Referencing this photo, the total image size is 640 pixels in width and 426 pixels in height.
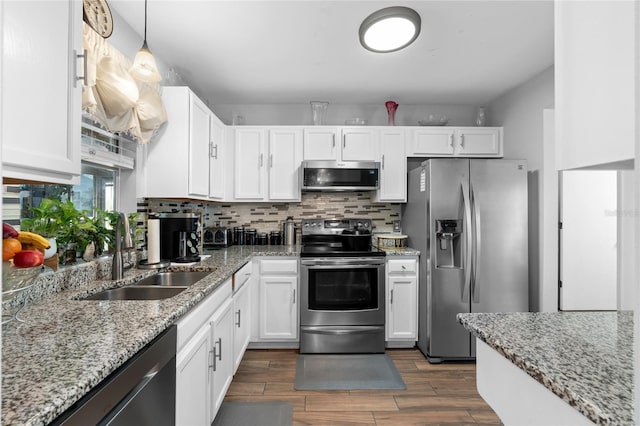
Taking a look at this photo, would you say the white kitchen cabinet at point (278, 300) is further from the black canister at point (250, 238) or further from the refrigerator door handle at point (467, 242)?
the refrigerator door handle at point (467, 242)

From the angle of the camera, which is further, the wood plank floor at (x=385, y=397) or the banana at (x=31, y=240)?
the wood plank floor at (x=385, y=397)

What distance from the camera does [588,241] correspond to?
110 inches

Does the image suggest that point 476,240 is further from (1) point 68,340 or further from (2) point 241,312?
(1) point 68,340

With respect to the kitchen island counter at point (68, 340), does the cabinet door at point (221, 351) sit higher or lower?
lower

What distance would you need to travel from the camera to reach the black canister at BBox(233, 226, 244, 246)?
3.70m

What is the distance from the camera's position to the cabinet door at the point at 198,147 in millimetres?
2512

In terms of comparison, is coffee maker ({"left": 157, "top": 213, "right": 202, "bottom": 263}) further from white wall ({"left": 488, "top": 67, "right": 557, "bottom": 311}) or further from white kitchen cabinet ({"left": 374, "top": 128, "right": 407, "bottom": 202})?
white wall ({"left": 488, "top": 67, "right": 557, "bottom": 311})

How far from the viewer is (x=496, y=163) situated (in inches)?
114

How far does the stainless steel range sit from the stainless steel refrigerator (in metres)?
0.48

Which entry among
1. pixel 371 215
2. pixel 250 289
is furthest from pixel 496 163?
pixel 250 289

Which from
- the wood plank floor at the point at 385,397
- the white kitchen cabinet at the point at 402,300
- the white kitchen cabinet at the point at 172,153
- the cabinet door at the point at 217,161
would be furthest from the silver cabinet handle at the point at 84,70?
the white kitchen cabinet at the point at 402,300

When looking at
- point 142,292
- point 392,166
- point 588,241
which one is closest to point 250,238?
point 392,166

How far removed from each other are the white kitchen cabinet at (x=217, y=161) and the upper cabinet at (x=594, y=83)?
104 inches

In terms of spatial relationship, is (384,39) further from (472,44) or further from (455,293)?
(455,293)
